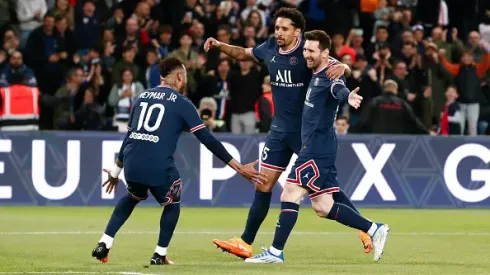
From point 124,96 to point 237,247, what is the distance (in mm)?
9324

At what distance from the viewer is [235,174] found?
731 inches

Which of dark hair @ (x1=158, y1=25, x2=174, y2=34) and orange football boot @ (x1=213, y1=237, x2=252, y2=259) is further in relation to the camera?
dark hair @ (x1=158, y1=25, x2=174, y2=34)

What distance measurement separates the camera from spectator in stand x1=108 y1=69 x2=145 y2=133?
66.8 feet

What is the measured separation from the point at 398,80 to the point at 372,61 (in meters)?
1.45

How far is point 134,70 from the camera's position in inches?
826

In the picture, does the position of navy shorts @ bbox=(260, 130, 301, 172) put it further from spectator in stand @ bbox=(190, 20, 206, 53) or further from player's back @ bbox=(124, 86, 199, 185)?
spectator in stand @ bbox=(190, 20, 206, 53)

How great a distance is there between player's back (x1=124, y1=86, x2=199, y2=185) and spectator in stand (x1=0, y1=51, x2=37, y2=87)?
31.7 feet

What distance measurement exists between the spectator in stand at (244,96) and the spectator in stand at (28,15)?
4.15 m

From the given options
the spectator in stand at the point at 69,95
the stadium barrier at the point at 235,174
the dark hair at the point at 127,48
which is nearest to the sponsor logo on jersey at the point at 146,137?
the stadium barrier at the point at 235,174

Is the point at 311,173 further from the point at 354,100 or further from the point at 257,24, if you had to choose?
the point at 257,24

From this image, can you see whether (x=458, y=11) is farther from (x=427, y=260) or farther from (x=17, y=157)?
(x=427, y=260)

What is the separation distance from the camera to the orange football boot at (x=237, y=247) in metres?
11.4

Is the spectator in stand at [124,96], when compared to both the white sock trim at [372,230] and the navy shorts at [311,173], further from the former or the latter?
the white sock trim at [372,230]

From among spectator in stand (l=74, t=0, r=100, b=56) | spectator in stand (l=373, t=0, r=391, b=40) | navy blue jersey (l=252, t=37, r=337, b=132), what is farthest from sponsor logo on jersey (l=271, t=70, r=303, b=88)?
spectator in stand (l=373, t=0, r=391, b=40)
